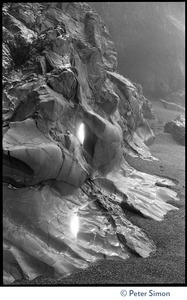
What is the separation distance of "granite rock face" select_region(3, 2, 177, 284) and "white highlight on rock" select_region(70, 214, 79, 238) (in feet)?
0.17

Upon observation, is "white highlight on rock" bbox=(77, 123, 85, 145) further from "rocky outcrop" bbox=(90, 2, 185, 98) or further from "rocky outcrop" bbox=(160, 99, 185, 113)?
"rocky outcrop" bbox=(90, 2, 185, 98)

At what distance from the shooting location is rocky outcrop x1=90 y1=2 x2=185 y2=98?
6044cm

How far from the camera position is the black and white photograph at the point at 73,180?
13312 millimetres

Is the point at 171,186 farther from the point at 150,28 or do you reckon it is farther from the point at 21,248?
the point at 150,28

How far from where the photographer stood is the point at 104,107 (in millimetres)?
24969

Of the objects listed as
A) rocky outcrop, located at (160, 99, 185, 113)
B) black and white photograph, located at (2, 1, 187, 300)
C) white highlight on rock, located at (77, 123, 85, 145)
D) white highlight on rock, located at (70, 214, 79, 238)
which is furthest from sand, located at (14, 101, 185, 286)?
rocky outcrop, located at (160, 99, 185, 113)

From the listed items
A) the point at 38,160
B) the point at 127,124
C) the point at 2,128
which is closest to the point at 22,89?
the point at 2,128

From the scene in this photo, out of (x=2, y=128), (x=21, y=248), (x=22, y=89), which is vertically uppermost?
(x=22, y=89)

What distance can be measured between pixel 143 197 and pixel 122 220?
4.44 metres

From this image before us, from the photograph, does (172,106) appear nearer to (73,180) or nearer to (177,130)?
(177,130)

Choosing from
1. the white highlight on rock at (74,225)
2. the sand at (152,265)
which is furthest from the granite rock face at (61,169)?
the sand at (152,265)

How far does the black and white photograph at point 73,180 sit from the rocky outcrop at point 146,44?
29.5 m

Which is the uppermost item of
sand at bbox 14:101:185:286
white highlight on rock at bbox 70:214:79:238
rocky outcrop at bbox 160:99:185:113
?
white highlight on rock at bbox 70:214:79:238

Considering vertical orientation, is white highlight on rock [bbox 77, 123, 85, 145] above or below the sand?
above
